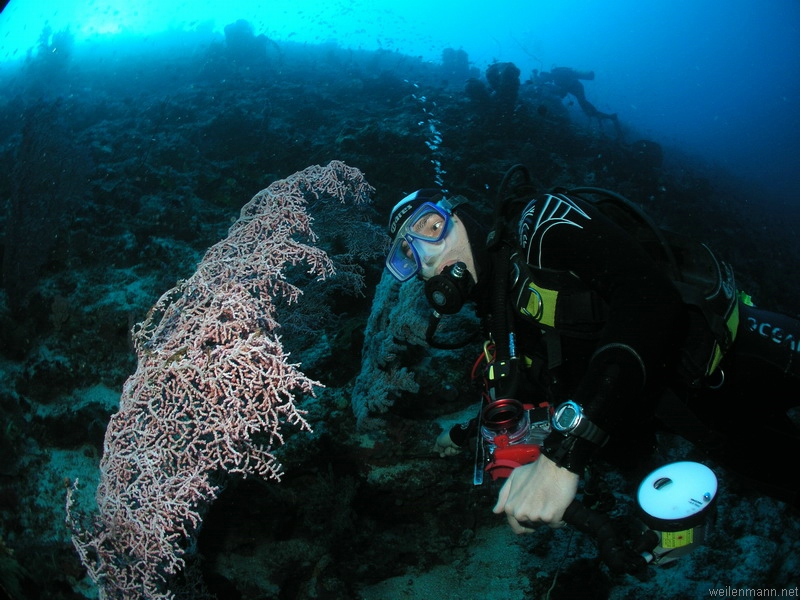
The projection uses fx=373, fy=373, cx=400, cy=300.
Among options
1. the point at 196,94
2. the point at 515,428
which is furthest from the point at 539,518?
the point at 196,94

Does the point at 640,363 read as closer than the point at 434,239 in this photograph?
Yes

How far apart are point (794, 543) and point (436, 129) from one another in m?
8.97

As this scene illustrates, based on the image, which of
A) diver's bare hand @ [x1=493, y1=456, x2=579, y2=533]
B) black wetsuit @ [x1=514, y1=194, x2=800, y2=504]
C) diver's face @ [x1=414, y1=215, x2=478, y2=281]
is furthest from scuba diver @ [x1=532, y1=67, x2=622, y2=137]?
diver's bare hand @ [x1=493, y1=456, x2=579, y2=533]

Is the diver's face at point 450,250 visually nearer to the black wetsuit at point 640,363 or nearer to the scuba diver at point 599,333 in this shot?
the scuba diver at point 599,333

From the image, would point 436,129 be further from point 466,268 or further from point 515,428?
point 515,428

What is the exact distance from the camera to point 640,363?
1.35 metres

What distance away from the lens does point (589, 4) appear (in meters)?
81.0

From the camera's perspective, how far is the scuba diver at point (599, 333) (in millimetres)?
1368

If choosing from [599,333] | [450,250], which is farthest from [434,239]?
[599,333]

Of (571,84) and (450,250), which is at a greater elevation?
(571,84)

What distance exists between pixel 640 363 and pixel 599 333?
1.72 feet

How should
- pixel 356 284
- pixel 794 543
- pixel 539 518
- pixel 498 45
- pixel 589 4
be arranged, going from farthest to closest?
pixel 589 4 < pixel 498 45 < pixel 356 284 < pixel 794 543 < pixel 539 518

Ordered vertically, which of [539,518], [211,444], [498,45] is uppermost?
[498,45]

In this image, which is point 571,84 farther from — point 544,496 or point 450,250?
point 544,496
